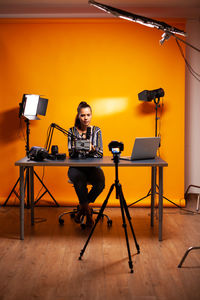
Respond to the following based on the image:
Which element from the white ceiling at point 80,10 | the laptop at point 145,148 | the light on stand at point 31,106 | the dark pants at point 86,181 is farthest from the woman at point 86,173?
the white ceiling at point 80,10

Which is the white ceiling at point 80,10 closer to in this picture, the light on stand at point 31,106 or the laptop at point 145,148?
the light on stand at point 31,106

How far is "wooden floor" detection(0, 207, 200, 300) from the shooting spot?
2.38 m

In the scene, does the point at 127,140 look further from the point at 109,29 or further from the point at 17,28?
the point at 17,28

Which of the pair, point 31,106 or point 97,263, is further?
point 31,106

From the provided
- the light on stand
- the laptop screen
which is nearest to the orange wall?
the light on stand

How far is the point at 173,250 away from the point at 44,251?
3.92 feet

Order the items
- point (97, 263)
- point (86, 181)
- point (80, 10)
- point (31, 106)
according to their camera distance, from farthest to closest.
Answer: point (80, 10)
point (31, 106)
point (86, 181)
point (97, 263)

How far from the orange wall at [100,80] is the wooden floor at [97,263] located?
1137 millimetres

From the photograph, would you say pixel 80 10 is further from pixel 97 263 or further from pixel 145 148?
pixel 97 263

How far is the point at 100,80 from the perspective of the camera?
4906 millimetres

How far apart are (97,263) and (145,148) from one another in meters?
1.26

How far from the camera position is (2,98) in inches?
195

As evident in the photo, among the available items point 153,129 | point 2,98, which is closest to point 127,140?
point 153,129

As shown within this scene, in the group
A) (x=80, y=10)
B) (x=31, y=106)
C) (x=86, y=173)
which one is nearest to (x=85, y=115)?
(x=86, y=173)
